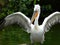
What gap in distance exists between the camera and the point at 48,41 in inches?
411

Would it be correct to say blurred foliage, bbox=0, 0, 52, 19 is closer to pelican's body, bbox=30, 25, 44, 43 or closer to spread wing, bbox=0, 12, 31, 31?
spread wing, bbox=0, 12, 31, 31

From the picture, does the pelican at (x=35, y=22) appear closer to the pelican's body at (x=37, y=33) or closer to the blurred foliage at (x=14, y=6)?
the pelican's body at (x=37, y=33)

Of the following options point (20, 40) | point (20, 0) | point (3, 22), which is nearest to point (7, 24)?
point (3, 22)

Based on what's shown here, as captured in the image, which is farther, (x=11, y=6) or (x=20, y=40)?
(x=11, y=6)

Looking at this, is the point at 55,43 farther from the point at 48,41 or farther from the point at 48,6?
the point at 48,6

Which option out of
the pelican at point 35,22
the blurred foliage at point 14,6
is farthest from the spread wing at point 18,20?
the blurred foliage at point 14,6

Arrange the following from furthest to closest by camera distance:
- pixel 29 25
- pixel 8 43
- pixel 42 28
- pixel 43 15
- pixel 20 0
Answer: pixel 43 15
pixel 20 0
pixel 8 43
pixel 29 25
pixel 42 28

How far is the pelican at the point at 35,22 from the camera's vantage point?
26.9ft


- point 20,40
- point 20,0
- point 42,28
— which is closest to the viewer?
point 42,28

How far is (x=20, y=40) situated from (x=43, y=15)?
787 cm

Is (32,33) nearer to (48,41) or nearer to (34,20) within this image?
(34,20)

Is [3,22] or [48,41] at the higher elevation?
[3,22]

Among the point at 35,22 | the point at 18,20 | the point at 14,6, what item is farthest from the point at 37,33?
the point at 14,6

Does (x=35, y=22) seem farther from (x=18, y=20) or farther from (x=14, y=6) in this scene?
(x=14, y=6)
